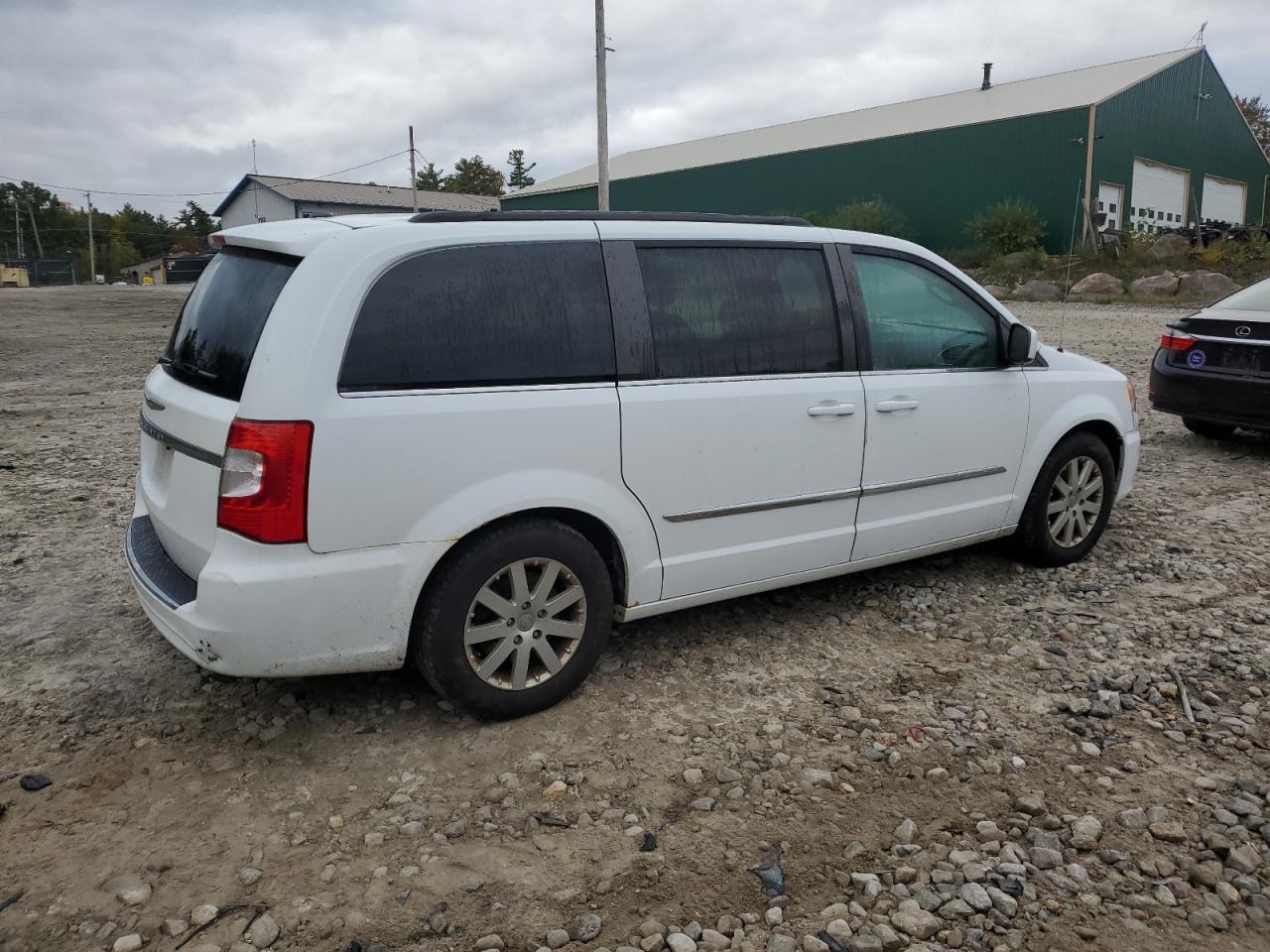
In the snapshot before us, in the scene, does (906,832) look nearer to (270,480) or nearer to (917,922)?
(917,922)

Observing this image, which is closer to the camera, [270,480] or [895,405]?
[270,480]

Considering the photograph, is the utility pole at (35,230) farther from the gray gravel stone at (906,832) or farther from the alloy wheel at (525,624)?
the gray gravel stone at (906,832)

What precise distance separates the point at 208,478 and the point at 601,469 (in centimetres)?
130

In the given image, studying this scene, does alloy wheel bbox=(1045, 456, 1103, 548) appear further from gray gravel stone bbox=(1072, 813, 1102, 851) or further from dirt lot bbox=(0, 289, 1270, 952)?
gray gravel stone bbox=(1072, 813, 1102, 851)

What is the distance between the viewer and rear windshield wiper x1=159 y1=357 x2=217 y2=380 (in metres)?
3.38

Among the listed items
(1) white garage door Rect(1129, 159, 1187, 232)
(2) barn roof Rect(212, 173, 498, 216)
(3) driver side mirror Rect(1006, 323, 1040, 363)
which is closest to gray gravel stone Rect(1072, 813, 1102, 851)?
(3) driver side mirror Rect(1006, 323, 1040, 363)

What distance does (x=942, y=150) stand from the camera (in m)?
30.8

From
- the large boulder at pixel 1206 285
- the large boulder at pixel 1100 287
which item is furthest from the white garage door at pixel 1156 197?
the large boulder at pixel 1206 285

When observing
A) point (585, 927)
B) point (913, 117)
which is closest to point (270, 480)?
point (585, 927)

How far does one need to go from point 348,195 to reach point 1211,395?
63.0 metres

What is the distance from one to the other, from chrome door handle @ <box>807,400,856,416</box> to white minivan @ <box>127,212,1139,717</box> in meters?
0.02

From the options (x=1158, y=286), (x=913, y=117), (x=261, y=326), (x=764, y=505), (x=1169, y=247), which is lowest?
(x=764, y=505)

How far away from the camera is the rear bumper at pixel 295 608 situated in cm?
304

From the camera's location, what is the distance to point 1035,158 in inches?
1133
